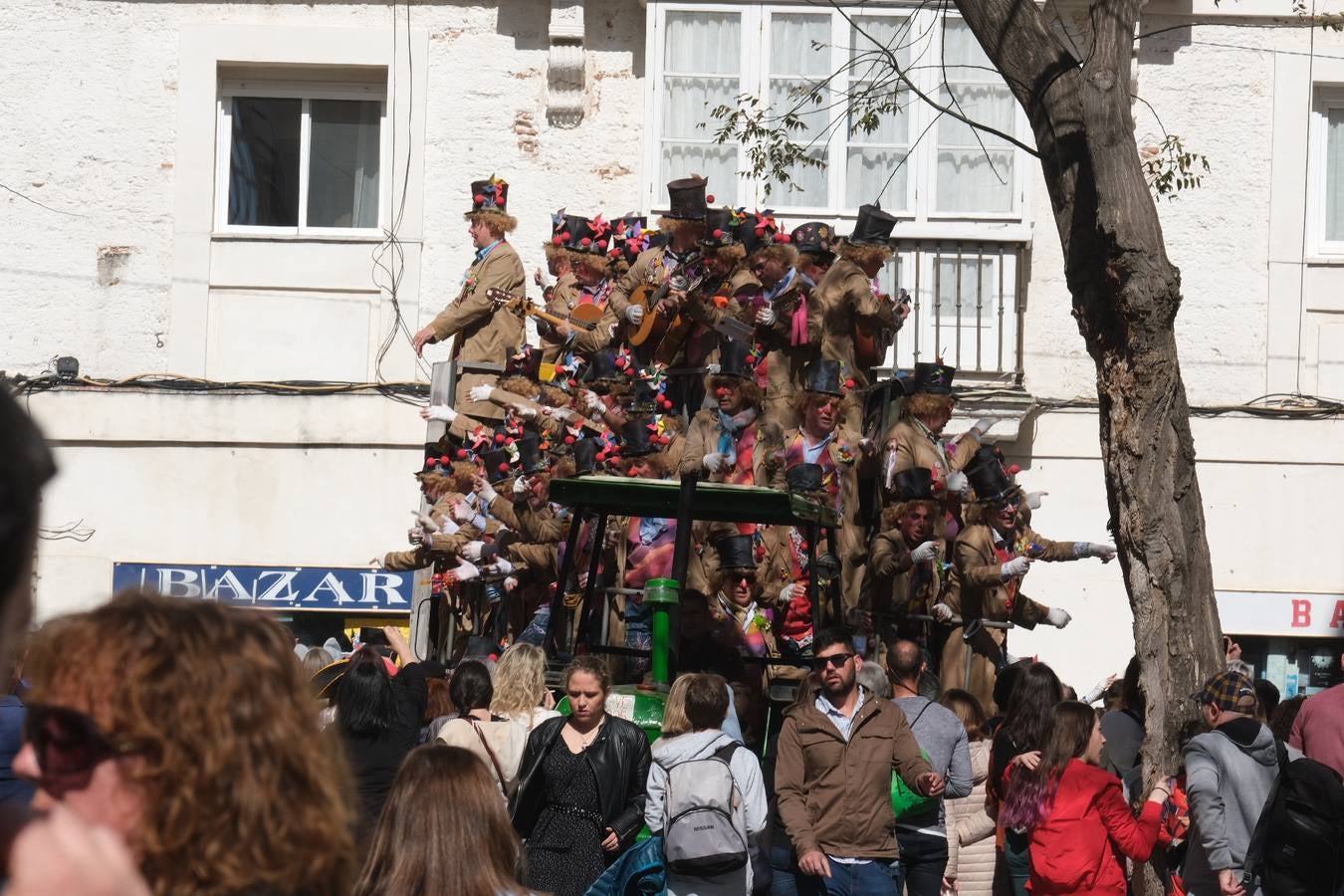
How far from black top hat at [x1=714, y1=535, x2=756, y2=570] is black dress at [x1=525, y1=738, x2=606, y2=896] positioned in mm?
3596

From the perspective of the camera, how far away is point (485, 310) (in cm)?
1476

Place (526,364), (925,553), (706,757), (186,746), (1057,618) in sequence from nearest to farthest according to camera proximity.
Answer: (186,746) → (706,757) → (925,553) → (1057,618) → (526,364)

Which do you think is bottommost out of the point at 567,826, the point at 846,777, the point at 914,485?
the point at 567,826

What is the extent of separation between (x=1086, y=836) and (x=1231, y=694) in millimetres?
810

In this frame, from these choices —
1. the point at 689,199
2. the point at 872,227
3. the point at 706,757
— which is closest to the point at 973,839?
the point at 706,757

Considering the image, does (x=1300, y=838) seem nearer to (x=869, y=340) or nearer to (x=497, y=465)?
(x=869, y=340)

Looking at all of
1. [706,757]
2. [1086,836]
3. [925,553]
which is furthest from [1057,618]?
[706,757]

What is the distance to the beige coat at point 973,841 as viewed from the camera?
29.3ft

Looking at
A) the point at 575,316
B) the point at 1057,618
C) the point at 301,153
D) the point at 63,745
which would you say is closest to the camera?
the point at 63,745

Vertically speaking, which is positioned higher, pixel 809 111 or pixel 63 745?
pixel 809 111

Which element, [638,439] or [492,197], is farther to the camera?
[492,197]

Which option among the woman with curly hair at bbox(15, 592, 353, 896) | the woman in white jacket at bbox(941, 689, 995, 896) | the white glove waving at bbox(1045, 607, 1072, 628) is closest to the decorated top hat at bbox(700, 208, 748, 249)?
the white glove waving at bbox(1045, 607, 1072, 628)

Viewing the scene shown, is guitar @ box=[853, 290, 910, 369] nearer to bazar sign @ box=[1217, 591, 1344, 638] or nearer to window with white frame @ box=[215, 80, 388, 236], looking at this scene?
bazar sign @ box=[1217, 591, 1344, 638]

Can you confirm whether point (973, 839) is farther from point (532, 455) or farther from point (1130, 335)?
point (532, 455)
